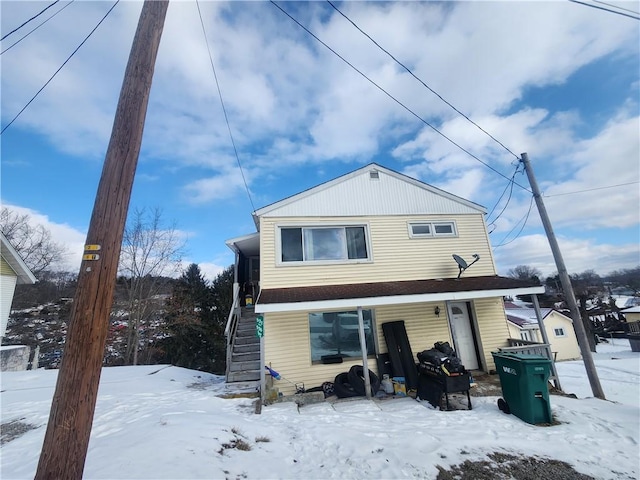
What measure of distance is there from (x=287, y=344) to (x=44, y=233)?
24966mm

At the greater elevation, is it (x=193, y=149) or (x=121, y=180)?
(x=193, y=149)

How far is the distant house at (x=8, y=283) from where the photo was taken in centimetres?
1164

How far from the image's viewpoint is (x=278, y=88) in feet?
27.8

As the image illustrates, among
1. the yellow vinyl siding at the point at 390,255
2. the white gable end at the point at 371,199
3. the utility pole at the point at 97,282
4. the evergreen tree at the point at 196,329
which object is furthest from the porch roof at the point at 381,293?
the evergreen tree at the point at 196,329

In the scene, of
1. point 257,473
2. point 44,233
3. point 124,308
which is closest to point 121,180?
point 257,473

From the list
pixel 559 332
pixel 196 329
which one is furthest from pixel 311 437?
pixel 559 332

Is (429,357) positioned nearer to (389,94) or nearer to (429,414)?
(429,414)

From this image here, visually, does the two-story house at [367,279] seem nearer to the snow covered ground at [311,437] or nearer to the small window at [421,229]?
the small window at [421,229]

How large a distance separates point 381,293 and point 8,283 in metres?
16.4

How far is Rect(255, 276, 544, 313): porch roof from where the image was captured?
22.5ft

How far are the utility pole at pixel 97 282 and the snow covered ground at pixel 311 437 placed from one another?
1403 mm

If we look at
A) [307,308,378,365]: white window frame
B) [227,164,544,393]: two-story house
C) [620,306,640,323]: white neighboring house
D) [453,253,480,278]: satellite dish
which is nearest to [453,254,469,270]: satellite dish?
[453,253,480,278]: satellite dish

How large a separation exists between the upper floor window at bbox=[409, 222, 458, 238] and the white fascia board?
270cm

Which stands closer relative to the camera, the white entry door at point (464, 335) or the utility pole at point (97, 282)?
the utility pole at point (97, 282)
